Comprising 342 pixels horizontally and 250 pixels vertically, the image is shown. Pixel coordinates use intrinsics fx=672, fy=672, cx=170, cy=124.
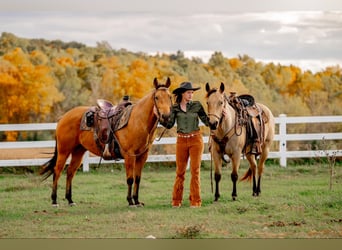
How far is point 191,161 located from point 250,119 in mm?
1131

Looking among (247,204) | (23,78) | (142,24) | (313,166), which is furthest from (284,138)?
(23,78)

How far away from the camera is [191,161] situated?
7.34 metres

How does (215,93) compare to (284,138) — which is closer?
(215,93)

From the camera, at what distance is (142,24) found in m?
7.83

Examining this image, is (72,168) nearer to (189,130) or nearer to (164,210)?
(164,210)

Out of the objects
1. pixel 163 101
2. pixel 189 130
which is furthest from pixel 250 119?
pixel 163 101

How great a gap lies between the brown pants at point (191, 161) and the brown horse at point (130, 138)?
1.25ft

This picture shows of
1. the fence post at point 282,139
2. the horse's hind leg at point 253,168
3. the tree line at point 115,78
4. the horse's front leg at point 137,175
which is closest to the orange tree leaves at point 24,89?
the tree line at point 115,78

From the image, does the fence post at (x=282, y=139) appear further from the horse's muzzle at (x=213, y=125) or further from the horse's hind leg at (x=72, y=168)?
the horse's hind leg at (x=72, y=168)

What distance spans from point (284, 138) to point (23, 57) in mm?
3878

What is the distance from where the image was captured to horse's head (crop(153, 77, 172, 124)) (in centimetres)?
706

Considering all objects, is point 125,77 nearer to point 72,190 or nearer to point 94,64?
point 94,64

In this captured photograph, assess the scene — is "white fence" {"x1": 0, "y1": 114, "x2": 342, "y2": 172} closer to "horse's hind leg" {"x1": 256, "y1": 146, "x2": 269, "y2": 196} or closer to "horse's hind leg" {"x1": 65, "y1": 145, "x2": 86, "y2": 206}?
"horse's hind leg" {"x1": 256, "y1": 146, "x2": 269, "y2": 196}

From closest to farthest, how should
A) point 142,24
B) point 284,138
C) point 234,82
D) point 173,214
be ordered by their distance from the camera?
point 173,214
point 142,24
point 234,82
point 284,138
